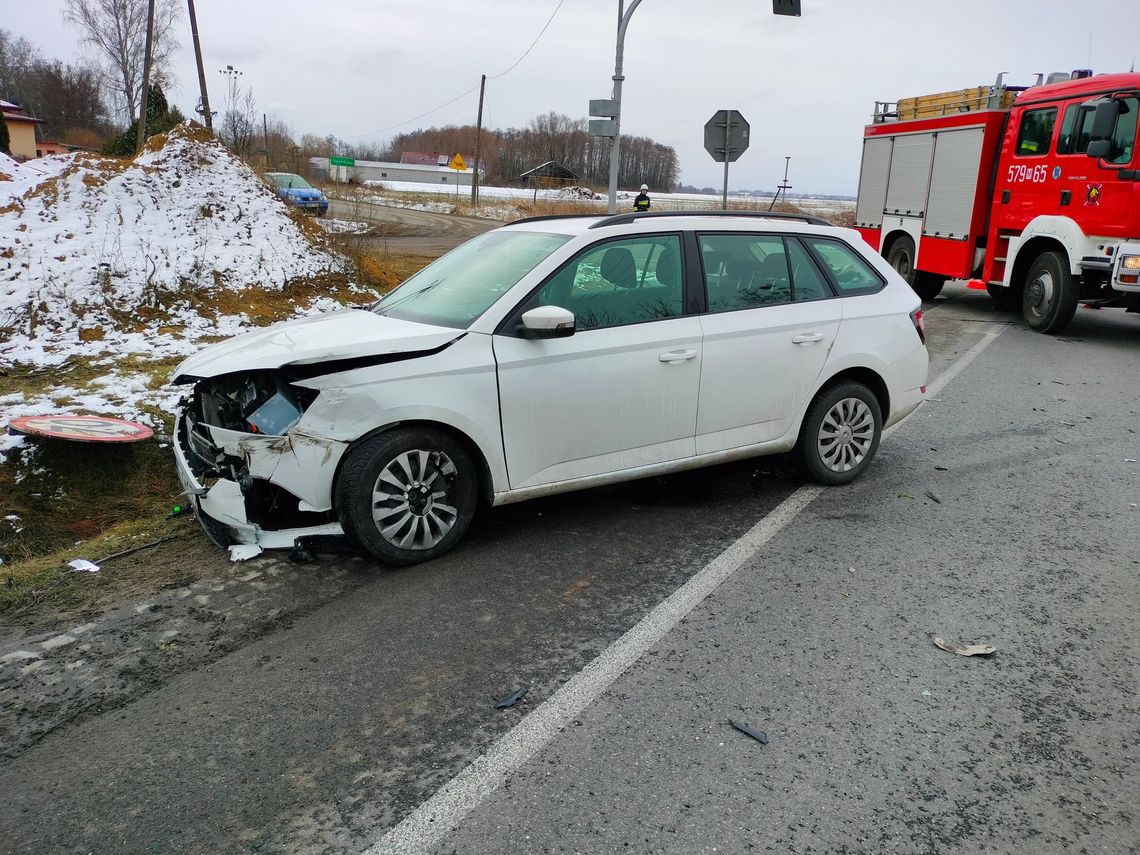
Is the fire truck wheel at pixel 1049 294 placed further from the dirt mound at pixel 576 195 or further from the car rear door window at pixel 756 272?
the dirt mound at pixel 576 195

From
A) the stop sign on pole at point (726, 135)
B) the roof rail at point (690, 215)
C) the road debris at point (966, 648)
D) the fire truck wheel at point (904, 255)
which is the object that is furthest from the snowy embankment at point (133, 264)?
the fire truck wheel at point (904, 255)

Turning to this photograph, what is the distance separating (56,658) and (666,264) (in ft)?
11.9

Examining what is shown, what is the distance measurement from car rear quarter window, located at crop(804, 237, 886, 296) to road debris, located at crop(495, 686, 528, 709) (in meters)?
3.61

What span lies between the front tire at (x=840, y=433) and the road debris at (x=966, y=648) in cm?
204

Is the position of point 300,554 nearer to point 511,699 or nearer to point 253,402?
point 253,402

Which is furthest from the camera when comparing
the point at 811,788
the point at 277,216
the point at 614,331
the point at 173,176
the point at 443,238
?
the point at 443,238

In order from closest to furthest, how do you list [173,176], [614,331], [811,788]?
[811,788], [614,331], [173,176]

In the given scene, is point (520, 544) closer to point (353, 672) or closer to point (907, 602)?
point (353, 672)

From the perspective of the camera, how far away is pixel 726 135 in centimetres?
1603

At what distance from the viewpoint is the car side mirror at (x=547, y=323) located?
4.29 m

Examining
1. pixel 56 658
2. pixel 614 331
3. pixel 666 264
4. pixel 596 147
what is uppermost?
pixel 596 147

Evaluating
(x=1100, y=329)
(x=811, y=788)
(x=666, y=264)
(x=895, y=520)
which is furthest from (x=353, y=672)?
(x=1100, y=329)

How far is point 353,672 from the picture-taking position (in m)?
3.42

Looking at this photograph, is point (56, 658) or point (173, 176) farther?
point (173, 176)
